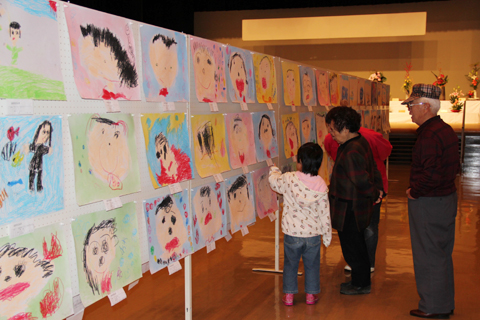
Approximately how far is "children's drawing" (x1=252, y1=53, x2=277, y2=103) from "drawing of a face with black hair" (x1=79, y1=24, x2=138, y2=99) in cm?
143

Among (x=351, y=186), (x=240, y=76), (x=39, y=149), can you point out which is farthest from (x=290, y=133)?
(x=39, y=149)

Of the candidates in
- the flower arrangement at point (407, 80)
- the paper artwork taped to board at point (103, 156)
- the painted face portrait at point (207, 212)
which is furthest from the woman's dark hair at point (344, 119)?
the flower arrangement at point (407, 80)

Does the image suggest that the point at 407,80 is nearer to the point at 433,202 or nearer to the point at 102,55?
the point at 433,202

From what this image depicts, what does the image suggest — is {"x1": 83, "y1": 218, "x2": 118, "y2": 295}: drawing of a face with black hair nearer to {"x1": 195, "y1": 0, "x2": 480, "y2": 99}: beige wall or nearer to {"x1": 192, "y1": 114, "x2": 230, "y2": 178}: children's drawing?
{"x1": 192, "y1": 114, "x2": 230, "y2": 178}: children's drawing

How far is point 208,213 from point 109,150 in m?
0.95

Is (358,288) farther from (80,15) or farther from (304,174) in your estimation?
(80,15)

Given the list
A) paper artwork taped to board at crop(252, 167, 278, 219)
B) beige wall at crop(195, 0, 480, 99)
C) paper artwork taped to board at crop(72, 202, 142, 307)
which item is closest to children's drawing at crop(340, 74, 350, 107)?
paper artwork taped to board at crop(252, 167, 278, 219)

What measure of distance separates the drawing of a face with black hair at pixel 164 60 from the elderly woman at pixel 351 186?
141 cm

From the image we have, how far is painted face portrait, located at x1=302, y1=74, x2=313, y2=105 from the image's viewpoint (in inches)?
165

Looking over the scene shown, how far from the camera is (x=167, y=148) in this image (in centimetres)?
234

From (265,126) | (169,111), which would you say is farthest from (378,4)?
(169,111)

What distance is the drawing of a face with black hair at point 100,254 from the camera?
73.1 inches

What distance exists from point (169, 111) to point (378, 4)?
12.5 meters

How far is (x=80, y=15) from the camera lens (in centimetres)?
179
